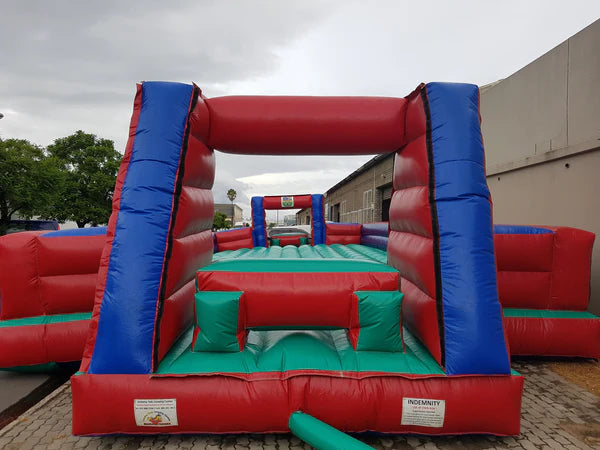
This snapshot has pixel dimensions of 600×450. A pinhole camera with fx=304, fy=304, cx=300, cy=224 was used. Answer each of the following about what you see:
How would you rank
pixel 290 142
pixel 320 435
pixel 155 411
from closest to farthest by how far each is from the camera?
pixel 320 435
pixel 155 411
pixel 290 142

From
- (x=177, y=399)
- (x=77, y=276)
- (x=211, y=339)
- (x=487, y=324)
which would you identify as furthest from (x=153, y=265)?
(x=487, y=324)

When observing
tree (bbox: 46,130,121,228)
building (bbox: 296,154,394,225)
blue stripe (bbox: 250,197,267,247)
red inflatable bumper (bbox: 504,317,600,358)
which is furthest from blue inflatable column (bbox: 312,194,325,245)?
tree (bbox: 46,130,121,228)

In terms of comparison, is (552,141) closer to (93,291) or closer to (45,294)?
(93,291)

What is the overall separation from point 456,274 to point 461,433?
102cm

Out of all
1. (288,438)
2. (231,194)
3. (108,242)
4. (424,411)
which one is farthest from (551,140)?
(231,194)

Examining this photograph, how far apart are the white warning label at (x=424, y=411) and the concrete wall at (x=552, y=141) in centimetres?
370

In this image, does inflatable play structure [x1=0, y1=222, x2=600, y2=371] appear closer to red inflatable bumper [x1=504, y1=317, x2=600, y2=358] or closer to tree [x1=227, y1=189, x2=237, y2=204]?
red inflatable bumper [x1=504, y1=317, x2=600, y2=358]

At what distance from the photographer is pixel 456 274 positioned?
6.49 feet

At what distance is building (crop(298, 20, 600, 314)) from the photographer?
4.23m

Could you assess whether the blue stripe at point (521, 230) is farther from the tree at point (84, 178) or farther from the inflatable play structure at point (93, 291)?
the tree at point (84, 178)

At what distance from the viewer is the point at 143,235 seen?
201 cm

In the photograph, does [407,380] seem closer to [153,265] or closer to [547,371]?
[153,265]

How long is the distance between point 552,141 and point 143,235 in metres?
6.04

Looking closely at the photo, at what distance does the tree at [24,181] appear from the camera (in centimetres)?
1497
